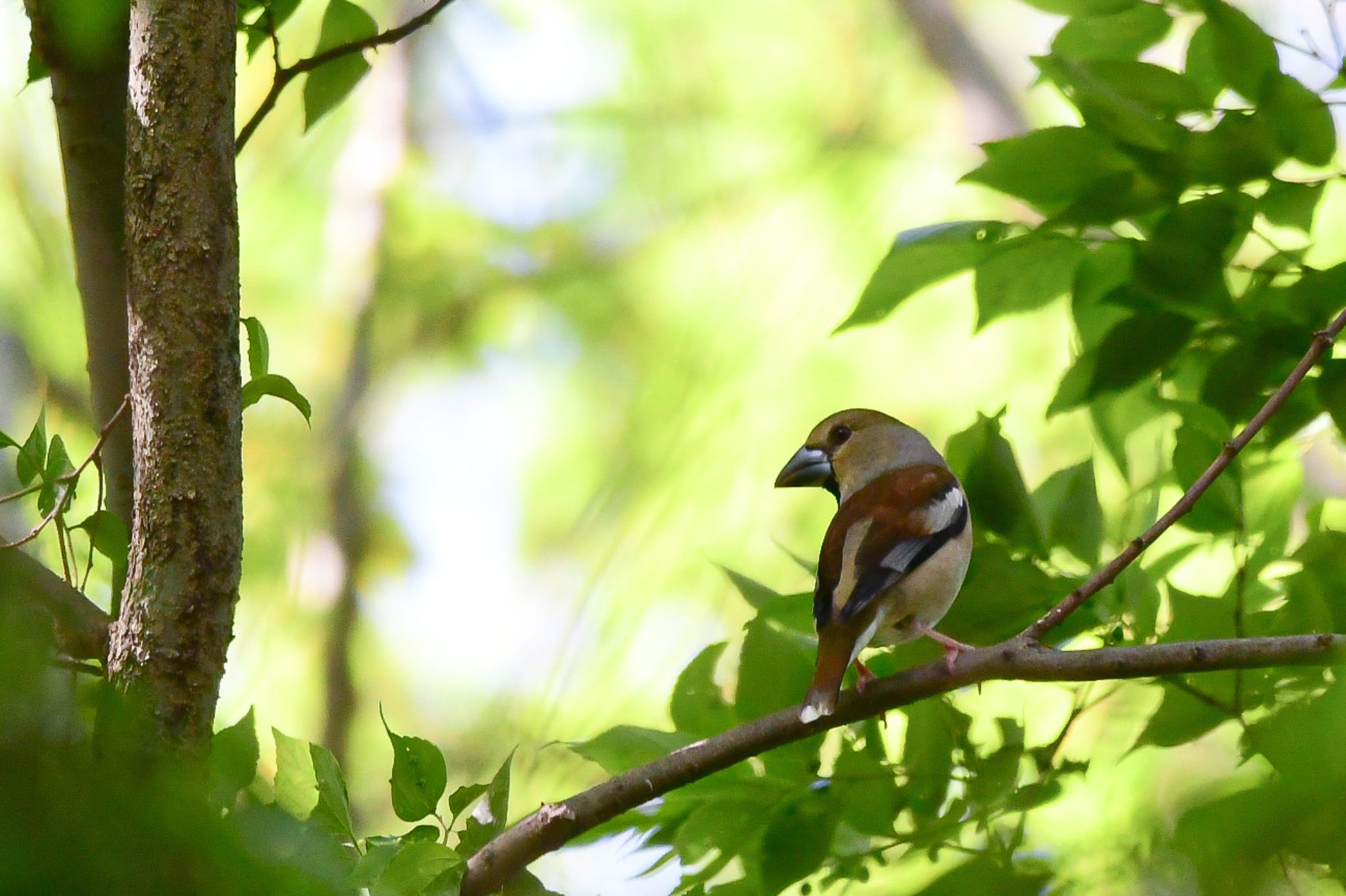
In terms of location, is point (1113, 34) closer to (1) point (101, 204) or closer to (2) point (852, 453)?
(2) point (852, 453)

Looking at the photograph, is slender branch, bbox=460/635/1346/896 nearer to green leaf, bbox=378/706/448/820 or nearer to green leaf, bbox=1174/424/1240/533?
green leaf, bbox=378/706/448/820

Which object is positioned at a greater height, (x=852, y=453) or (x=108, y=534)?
(x=852, y=453)

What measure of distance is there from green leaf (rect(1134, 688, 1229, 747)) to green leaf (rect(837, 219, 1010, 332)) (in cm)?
48

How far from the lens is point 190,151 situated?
40.8 inches

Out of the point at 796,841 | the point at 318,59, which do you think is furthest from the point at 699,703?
the point at 318,59

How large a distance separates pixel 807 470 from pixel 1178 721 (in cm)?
101

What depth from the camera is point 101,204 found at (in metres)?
1.18

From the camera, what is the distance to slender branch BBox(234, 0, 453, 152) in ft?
3.85

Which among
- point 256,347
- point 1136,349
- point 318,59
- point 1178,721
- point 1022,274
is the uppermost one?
point 318,59

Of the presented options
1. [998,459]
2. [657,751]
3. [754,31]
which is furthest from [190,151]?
[754,31]

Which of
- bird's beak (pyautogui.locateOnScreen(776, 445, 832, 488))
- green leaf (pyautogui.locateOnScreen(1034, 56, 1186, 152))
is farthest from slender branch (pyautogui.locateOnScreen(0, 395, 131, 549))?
bird's beak (pyautogui.locateOnScreen(776, 445, 832, 488))

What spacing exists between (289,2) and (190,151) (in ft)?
0.97

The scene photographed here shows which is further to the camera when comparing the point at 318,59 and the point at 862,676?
the point at 862,676

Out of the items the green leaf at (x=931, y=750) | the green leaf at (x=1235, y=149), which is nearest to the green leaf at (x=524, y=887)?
the green leaf at (x=931, y=750)
